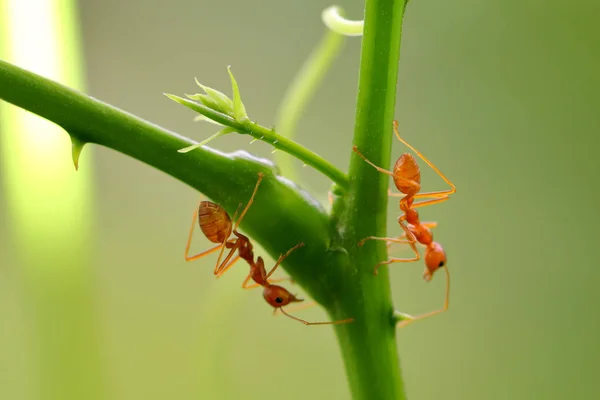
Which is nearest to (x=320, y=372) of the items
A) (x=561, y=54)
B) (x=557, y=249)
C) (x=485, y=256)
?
(x=485, y=256)

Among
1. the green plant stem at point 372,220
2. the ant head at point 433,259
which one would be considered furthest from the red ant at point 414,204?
the green plant stem at point 372,220

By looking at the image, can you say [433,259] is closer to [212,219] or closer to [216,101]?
[212,219]

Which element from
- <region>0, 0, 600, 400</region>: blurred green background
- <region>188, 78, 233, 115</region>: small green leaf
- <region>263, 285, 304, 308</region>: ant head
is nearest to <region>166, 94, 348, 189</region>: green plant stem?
<region>188, 78, 233, 115</region>: small green leaf

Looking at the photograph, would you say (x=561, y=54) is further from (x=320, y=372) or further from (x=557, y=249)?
(x=320, y=372)

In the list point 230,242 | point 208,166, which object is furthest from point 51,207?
point 208,166

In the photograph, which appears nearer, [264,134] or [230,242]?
[264,134]

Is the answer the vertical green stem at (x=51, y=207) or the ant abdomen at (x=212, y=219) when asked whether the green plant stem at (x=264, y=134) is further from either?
the vertical green stem at (x=51, y=207)
